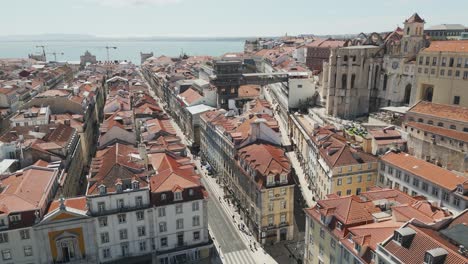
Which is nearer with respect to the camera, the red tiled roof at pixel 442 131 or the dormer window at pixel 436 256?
the dormer window at pixel 436 256

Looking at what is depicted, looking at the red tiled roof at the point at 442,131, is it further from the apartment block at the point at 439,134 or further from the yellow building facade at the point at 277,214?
the yellow building facade at the point at 277,214

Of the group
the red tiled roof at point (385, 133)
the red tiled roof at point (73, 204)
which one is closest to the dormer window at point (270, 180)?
the red tiled roof at point (385, 133)

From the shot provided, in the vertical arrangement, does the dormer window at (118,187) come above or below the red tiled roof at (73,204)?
above

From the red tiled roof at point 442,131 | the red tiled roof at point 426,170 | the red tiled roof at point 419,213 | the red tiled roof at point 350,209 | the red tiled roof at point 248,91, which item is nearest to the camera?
the red tiled roof at point 419,213

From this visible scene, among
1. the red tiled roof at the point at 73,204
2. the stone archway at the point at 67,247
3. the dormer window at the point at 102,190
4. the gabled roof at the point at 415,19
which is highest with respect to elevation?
the gabled roof at the point at 415,19

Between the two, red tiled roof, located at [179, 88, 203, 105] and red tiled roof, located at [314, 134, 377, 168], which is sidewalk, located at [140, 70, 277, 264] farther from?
red tiled roof, located at [179, 88, 203, 105]

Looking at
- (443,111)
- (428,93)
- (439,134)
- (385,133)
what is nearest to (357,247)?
(439,134)

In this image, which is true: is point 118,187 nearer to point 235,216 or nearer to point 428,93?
point 235,216

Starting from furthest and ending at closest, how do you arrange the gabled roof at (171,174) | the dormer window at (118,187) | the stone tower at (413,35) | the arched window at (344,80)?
1. the arched window at (344,80)
2. the stone tower at (413,35)
3. the gabled roof at (171,174)
4. the dormer window at (118,187)
